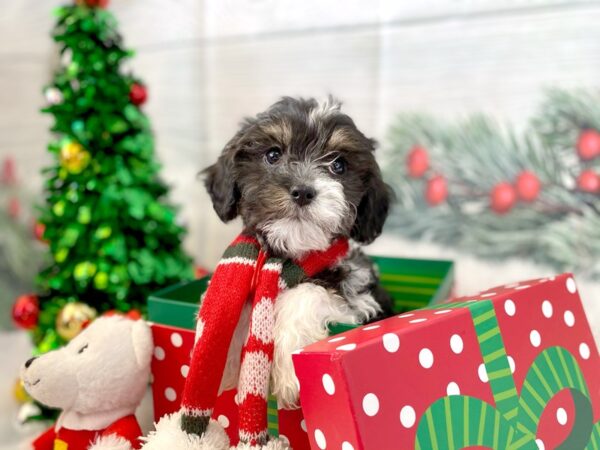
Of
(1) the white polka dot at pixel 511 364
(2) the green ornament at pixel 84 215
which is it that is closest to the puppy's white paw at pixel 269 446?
(1) the white polka dot at pixel 511 364

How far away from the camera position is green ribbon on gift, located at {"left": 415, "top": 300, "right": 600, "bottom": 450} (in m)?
1.02

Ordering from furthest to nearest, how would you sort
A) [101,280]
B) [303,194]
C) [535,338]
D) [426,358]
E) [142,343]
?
[101,280]
[142,343]
[535,338]
[303,194]
[426,358]

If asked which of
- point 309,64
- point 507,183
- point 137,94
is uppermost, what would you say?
point 309,64

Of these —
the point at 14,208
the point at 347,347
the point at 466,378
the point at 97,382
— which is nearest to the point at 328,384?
the point at 347,347

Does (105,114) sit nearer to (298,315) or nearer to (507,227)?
(298,315)

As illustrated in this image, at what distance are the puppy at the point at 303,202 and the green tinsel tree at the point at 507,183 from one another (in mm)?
1092

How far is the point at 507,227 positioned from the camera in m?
2.32

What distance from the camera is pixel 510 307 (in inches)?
48.0

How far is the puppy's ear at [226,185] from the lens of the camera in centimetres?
129

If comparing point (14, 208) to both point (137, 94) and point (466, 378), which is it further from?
point (466, 378)

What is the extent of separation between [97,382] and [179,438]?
11.7 inches

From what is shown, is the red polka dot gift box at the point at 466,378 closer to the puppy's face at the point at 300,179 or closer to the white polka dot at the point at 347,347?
the white polka dot at the point at 347,347

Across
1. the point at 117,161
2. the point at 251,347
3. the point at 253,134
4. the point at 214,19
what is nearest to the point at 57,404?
the point at 251,347

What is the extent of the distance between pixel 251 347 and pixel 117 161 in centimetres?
123
